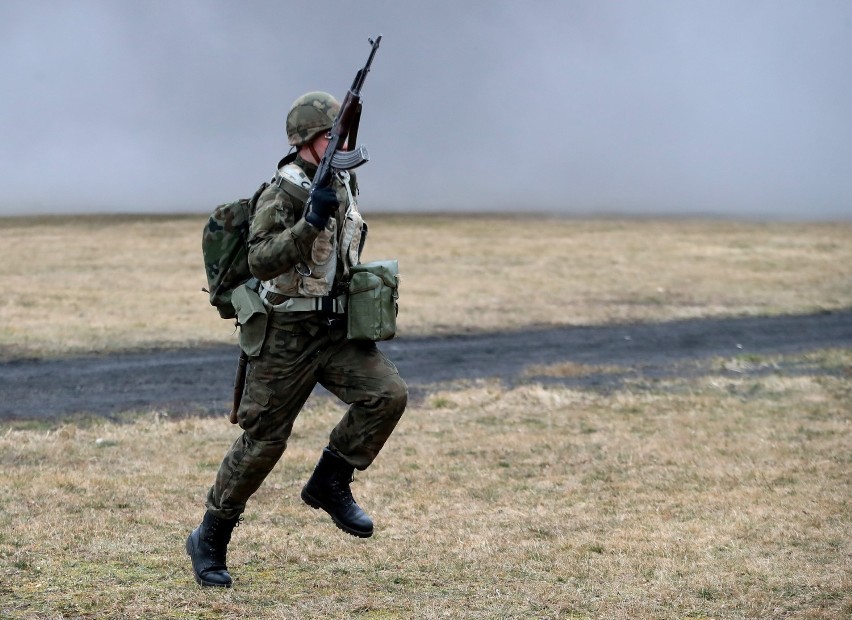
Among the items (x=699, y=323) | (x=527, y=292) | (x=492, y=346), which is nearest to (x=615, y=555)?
(x=492, y=346)

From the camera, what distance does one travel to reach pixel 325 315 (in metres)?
6.14

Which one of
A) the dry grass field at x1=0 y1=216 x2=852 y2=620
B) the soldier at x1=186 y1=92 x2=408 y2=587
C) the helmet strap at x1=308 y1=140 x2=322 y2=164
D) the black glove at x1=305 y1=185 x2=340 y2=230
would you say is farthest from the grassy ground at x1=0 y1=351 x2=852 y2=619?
the helmet strap at x1=308 y1=140 x2=322 y2=164

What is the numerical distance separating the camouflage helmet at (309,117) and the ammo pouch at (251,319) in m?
0.82

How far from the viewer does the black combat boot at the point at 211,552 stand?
6.29 meters

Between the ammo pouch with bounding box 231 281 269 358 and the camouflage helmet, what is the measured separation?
2.68 ft

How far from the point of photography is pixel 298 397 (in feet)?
20.4

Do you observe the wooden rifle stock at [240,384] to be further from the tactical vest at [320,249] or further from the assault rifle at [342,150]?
the assault rifle at [342,150]

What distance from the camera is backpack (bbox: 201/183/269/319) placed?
240 inches

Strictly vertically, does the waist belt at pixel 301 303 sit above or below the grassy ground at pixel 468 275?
above

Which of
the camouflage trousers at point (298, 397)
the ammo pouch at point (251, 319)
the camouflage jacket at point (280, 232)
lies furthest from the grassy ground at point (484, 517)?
the camouflage jacket at point (280, 232)

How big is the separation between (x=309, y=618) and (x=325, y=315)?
151 centimetres

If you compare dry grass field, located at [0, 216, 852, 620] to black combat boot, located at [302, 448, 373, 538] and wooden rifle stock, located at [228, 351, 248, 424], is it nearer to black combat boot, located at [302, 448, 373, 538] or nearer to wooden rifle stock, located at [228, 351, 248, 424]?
black combat boot, located at [302, 448, 373, 538]

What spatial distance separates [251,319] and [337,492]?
1.11m

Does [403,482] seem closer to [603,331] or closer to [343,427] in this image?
[343,427]
